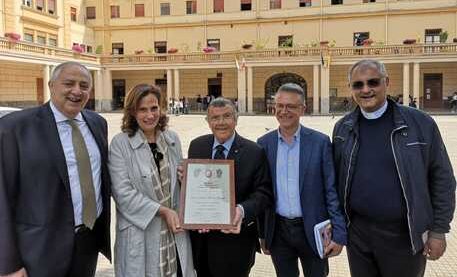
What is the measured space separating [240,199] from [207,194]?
1.02ft

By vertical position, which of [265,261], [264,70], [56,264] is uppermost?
[264,70]

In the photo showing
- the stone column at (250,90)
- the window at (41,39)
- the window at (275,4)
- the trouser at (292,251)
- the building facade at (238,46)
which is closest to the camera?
the trouser at (292,251)

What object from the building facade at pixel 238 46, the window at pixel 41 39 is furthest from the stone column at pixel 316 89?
the window at pixel 41 39

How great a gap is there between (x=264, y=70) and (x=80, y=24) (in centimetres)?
2011

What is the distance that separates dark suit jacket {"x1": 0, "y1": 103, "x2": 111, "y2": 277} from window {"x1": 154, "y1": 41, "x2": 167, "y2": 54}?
48931mm

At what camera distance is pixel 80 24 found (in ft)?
163

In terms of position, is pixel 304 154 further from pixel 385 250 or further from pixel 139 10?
pixel 139 10

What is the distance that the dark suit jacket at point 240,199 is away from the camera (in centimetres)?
348

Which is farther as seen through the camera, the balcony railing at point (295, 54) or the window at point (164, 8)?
the window at point (164, 8)

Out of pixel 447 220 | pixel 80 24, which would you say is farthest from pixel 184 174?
pixel 80 24

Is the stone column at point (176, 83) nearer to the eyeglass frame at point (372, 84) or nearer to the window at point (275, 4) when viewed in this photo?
the window at point (275, 4)

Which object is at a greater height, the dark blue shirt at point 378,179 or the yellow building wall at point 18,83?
the yellow building wall at point 18,83

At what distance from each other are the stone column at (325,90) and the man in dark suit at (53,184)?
128 feet

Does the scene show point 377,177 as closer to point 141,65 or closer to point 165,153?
point 165,153
